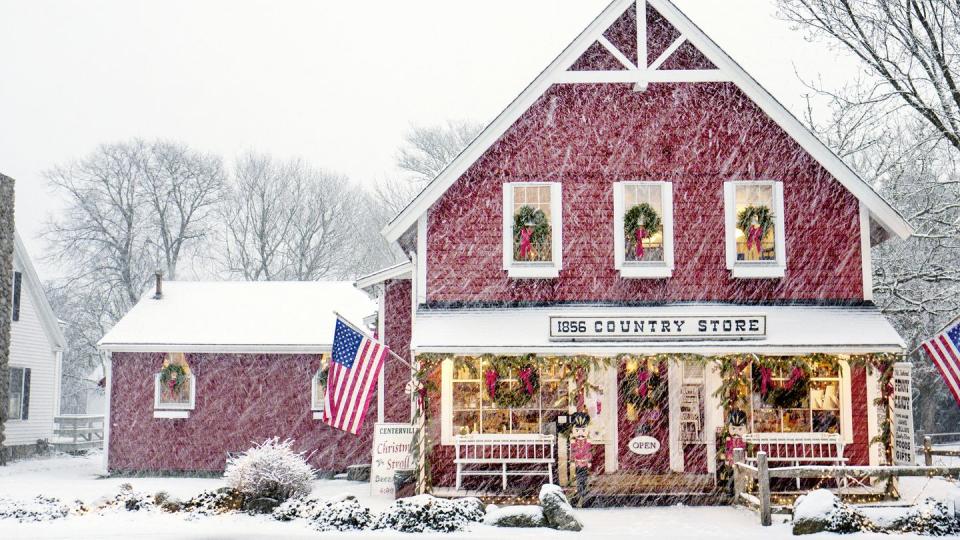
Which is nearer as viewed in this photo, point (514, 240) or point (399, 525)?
point (399, 525)

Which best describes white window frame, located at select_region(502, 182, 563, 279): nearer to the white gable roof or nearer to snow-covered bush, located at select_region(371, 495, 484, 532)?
the white gable roof

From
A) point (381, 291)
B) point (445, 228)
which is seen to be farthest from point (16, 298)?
point (445, 228)

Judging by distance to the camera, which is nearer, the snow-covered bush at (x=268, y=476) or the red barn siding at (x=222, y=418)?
the snow-covered bush at (x=268, y=476)

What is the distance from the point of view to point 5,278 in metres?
24.6

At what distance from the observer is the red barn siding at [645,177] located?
17016mm

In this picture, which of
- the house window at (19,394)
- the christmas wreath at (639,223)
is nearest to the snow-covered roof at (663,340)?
the christmas wreath at (639,223)

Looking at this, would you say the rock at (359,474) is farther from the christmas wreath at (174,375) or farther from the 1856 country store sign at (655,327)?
the 1856 country store sign at (655,327)

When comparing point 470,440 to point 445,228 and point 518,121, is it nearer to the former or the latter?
point 445,228

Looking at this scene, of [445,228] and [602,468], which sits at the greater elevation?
[445,228]

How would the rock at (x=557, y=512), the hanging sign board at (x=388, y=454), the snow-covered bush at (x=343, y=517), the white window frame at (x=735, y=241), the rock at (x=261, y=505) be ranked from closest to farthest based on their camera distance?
the rock at (x=557, y=512) < the snow-covered bush at (x=343, y=517) < the rock at (x=261, y=505) < the hanging sign board at (x=388, y=454) < the white window frame at (x=735, y=241)

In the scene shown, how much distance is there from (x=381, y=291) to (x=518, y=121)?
19.4 ft

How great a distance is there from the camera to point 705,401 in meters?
17.2

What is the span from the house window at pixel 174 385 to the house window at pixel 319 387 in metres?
2.92

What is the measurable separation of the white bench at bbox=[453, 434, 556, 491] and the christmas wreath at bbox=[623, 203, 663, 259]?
153 inches
